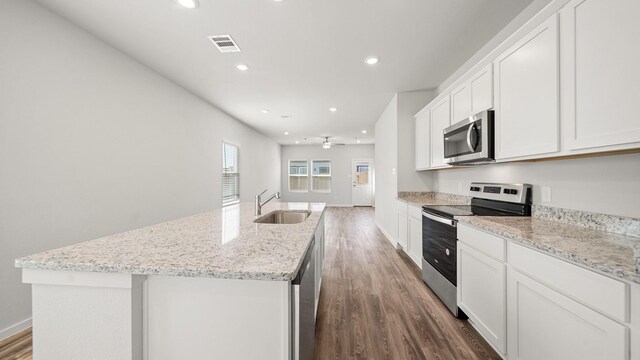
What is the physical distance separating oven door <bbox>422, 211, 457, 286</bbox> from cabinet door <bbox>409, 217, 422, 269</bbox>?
21cm

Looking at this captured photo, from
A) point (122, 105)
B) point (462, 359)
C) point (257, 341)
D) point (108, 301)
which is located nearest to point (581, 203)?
point (462, 359)

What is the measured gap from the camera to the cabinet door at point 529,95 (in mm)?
1454

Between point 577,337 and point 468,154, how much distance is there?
1.63 meters

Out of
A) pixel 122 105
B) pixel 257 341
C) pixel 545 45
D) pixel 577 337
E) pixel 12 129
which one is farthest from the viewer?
pixel 122 105

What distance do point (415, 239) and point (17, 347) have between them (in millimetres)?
3810

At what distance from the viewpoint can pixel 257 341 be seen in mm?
A: 888

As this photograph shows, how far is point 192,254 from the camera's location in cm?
102

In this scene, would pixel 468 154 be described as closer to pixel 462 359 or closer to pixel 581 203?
pixel 581 203

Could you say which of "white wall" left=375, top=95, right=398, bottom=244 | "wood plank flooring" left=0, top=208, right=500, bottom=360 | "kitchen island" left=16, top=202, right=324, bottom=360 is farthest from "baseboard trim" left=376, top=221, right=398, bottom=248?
"kitchen island" left=16, top=202, right=324, bottom=360

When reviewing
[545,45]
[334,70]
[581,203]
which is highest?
[334,70]

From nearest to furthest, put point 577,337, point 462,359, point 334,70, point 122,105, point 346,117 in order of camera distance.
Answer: point 577,337 < point 462,359 < point 122,105 < point 334,70 < point 346,117

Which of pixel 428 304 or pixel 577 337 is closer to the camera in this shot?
pixel 577 337

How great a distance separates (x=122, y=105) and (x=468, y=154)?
391 centimetres

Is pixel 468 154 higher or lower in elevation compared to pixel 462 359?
higher
